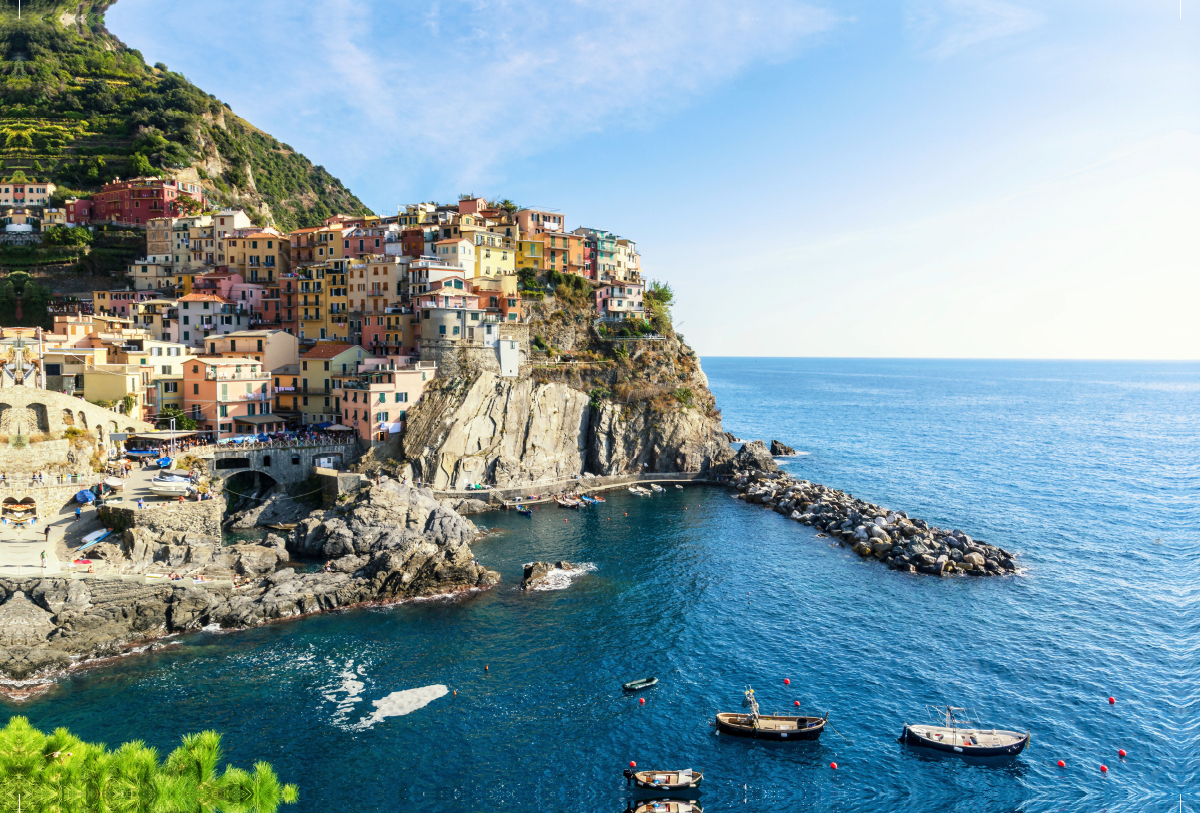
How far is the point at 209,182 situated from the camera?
11619cm

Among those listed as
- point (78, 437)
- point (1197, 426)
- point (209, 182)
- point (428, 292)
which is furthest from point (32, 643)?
point (1197, 426)

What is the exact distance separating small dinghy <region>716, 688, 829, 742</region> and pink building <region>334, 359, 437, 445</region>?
48692mm

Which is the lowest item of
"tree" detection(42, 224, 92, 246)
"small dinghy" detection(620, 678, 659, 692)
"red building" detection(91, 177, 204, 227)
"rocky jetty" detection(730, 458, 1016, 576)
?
"small dinghy" detection(620, 678, 659, 692)

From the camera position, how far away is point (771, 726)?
33531 millimetres

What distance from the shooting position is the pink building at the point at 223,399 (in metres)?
67.7

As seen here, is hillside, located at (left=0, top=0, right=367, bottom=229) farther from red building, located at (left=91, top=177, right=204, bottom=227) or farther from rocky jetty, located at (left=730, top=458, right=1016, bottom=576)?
rocky jetty, located at (left=730, top=458, right=1016, bottom=576)

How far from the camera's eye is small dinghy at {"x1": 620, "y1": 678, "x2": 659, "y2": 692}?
37.5 m

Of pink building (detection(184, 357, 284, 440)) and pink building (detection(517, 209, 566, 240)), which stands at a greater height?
pink building (detection(517, 209, 566, 240))

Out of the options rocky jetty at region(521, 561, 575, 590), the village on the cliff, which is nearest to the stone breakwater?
rocky jetty at region(521, 561, 575, 590)

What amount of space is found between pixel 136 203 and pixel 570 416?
75.6m

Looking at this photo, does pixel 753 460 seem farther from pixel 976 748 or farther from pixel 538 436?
pixel 976 748

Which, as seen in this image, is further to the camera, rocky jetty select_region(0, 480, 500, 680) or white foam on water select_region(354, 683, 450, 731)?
rocky jetty select_region(0, 480, 500, 680)

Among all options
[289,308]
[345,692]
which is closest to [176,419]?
[289,308]

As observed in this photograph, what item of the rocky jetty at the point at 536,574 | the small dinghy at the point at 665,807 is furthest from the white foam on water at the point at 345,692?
the small dinghy at the point at 665,807
